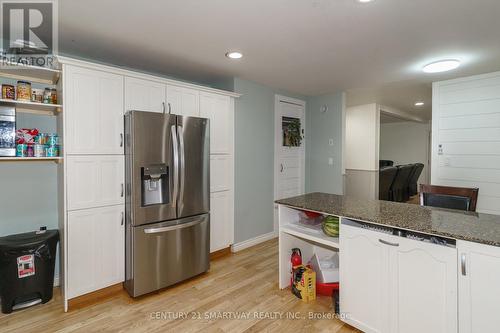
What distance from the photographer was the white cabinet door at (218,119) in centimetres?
307

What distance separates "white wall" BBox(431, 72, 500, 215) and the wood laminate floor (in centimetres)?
268

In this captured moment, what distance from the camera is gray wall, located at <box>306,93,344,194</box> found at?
14.0ft

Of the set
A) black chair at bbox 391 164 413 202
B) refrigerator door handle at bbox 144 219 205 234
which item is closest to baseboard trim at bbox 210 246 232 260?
refrigerator door handle at bbox 144 219 205 234

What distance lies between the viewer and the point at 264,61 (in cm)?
281

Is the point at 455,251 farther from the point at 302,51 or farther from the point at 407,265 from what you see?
the point at 302,51

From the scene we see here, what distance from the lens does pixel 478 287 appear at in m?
1.37

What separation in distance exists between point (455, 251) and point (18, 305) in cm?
327

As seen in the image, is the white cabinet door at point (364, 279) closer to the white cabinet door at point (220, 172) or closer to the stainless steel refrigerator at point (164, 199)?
the stainless steel refrigerator at point (164, 199)

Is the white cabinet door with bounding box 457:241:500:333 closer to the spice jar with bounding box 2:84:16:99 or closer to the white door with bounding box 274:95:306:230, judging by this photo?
the white door with bounding box 274:95:306:230

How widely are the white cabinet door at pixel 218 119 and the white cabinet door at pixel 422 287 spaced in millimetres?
2185

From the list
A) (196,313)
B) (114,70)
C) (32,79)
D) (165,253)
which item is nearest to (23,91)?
(32,79)

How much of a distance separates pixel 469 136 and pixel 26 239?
5051 mm

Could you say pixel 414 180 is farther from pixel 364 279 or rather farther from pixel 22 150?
pixel 22 150

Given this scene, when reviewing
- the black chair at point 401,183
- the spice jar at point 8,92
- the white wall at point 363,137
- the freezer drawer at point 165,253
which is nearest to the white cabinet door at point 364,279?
the freezer drawer at point 165,253
